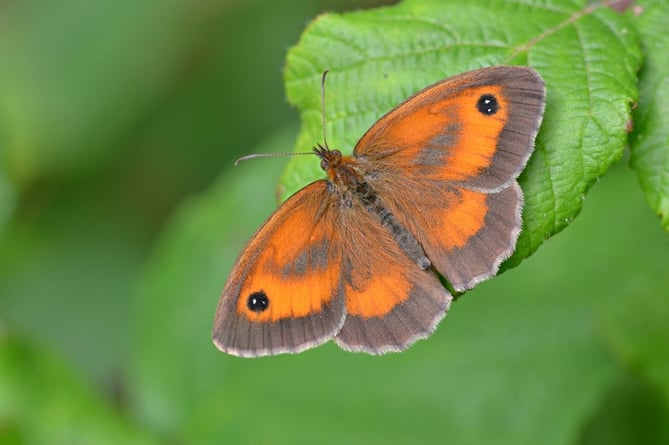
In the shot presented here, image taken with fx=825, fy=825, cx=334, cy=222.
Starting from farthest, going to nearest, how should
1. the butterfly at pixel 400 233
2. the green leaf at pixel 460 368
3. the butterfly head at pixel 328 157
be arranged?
1. the green leaf at pixel 460 368
2. the butterfly head at pixel 328 157
3. the butterfly at pixel 400 233

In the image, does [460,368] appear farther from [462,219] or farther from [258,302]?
[258,302]

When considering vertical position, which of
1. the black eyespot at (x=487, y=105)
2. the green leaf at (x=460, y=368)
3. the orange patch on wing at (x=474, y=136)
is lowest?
the green leaf at (x=460, y=368)

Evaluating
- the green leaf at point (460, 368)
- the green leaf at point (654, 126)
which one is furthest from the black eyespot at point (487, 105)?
the green leaf at point (460, 368)

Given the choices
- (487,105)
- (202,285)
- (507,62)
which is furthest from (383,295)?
(202,285)

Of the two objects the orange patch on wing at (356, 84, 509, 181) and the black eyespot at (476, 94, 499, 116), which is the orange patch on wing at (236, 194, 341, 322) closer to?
the orange patch on wing at (356, 84, 509, 181)

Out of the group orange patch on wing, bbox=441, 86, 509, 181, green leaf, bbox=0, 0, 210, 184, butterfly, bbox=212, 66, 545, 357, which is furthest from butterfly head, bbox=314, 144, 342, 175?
green leaf, bbox=0, 0, 210, 184

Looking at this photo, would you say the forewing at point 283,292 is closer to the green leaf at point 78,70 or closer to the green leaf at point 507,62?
the green leaf at point 507,62

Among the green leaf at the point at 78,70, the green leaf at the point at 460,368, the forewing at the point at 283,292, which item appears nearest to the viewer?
the forewing at the point at 283,292
